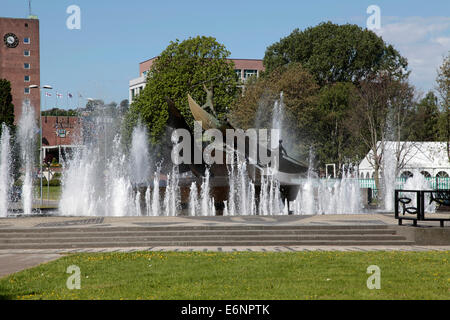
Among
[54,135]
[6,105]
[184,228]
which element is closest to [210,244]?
[184,228]

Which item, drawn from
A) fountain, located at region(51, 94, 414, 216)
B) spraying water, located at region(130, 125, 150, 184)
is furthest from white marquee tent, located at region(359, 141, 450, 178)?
spraying water, located at region(130, 125, 150, 184)

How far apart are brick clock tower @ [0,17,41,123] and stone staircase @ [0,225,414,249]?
82.7 m

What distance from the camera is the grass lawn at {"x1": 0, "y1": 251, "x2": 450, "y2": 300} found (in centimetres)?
902

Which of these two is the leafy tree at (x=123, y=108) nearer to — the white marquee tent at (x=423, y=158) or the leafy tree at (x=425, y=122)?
the leafy tree at (x=425, y=122)

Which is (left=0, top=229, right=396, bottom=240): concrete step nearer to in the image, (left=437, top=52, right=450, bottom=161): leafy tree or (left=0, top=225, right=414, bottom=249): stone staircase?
(left=0, top=225, right=414, bottom=249): stone staircase

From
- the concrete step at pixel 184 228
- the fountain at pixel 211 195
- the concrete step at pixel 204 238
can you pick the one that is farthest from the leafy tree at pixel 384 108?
the concrete step at pixel 204 238

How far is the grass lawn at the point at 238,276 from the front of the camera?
355 inches

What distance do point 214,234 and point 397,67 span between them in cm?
5333

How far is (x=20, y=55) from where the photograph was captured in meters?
97.4

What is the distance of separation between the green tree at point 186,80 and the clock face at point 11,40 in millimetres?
49858

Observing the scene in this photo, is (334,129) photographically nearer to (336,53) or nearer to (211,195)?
(336,53)

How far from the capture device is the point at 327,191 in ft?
113

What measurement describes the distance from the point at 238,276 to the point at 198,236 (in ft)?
22.3
